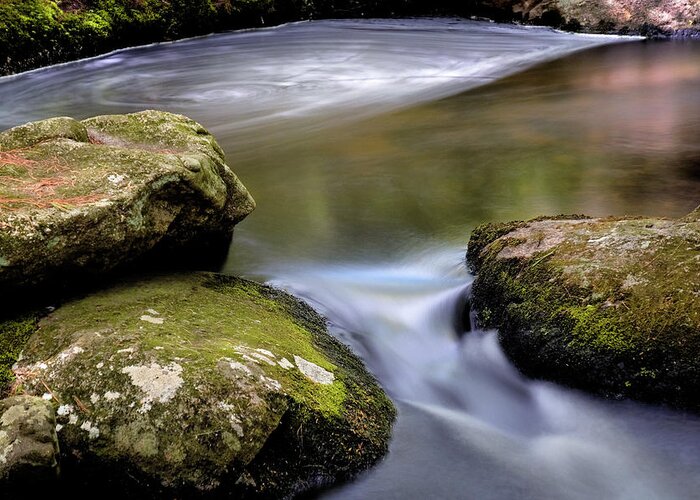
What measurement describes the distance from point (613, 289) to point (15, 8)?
13052 millimetres

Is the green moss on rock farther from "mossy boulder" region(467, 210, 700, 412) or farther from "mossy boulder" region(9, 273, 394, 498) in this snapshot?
"mossy boulder" region(467, 210, 700, 412)

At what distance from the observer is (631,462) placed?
3166mm

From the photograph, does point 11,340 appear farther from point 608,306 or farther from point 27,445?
point 608,306

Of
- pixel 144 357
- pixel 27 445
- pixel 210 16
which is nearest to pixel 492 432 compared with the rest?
pixel 144 357

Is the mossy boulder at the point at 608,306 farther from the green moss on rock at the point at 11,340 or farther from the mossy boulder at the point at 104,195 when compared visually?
the green moss on rock at the point at 11,340

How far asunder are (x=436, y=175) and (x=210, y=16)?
1127cm

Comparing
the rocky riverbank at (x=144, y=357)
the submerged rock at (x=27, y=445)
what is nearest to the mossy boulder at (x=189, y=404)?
Answer: the rocky riverbank at (x=144, y=357)

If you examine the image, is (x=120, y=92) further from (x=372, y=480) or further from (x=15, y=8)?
(x=372, y=480)

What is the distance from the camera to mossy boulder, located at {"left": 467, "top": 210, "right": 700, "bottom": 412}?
3193mm

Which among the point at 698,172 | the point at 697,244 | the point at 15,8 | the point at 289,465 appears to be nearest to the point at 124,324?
the point at 289,465

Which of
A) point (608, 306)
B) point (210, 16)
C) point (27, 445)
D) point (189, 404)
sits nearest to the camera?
point (27, 445)

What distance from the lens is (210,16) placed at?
1612 cm

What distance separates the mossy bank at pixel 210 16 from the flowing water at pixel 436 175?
1.68 feet

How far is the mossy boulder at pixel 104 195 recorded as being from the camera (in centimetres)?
311
